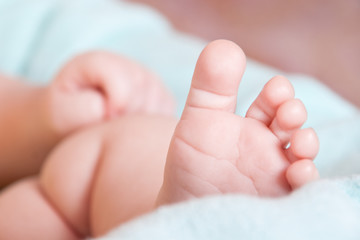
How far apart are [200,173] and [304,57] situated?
1114 millimetres

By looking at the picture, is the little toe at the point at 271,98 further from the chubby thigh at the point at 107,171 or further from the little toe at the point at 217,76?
the chubby thigh at the point at 107,171

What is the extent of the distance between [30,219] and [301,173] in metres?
0.35

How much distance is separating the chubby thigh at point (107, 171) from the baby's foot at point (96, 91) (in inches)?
2.2

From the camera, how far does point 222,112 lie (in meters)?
0.33

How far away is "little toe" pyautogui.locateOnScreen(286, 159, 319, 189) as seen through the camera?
11.6 inches

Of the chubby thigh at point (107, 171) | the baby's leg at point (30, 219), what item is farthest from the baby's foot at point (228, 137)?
the baby's leg at point (30, 219)

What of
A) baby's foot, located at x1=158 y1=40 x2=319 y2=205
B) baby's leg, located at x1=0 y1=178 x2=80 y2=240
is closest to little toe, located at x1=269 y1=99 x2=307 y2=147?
baby's foot, located at x1=158 y1=40 x2=319 y2=205

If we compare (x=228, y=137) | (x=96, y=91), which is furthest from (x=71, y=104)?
(x=228, y=137)

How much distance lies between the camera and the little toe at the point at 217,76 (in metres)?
0.31

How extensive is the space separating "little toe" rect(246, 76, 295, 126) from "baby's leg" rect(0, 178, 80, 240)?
0.94ft

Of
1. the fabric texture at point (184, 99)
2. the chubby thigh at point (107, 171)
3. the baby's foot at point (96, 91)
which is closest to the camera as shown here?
the fabric texture at point (184, 99)

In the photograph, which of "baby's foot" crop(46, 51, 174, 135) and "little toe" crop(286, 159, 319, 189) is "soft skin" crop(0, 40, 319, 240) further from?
"baby's foot" crop(46, 51, 174, 135)

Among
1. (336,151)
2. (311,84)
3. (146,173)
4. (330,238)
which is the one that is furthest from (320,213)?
(311,84)

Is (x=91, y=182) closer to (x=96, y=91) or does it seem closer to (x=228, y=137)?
(x=96, y=91)
